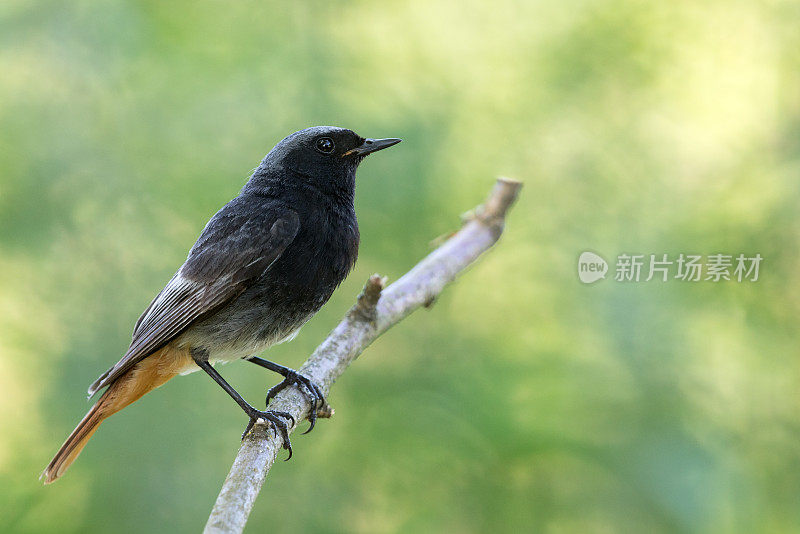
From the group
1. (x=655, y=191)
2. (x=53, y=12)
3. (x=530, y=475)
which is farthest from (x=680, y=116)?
(x=53, y=12)

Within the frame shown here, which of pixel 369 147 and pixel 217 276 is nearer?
pixel 217 276

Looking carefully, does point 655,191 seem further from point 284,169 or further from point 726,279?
point 284,169

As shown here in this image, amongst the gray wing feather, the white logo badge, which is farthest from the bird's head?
the white logo badge

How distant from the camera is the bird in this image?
12.2 feet

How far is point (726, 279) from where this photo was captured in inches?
218

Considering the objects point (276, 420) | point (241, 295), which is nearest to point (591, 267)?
point (241, 295)

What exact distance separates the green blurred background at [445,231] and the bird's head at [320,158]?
3.95 ft

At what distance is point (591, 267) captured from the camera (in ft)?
17.8

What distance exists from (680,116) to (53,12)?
16.7 ft

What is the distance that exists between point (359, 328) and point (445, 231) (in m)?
1.92

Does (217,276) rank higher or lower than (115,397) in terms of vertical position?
higher

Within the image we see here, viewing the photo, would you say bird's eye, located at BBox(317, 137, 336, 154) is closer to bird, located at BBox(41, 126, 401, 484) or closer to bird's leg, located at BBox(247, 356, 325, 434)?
bird, located at BBox(41, 126, 401, 484)

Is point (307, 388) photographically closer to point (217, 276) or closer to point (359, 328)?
point (359, 328)

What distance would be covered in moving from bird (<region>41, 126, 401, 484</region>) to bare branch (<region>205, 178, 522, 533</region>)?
125mm
